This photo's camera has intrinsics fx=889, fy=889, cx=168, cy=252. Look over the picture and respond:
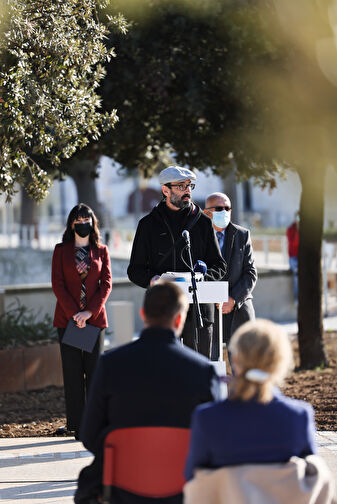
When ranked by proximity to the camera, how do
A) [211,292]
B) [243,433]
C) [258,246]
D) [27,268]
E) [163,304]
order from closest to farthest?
[243,433], [163,304], [211,292], [27,268], [258,246]

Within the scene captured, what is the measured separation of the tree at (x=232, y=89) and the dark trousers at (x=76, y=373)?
11.4ft

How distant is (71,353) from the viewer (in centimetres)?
691

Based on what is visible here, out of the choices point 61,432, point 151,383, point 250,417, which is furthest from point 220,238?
point 250,417

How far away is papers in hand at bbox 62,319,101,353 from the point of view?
6758 mm

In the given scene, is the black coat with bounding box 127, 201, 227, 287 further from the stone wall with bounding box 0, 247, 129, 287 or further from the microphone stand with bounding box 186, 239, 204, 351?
the stone wall with bounding box 0, 247, 129, 287

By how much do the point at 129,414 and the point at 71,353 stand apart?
11.7ft

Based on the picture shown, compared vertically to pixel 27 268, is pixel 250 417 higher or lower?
lower

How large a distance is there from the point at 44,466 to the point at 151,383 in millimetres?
3039

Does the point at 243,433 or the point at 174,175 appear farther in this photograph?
the point at 174,175

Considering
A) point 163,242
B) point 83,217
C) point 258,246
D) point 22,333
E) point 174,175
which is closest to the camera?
point 174,175

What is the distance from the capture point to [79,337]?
6773mm

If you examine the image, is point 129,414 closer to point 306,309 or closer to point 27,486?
point 27,486

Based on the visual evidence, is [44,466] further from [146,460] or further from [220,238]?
[146,460]

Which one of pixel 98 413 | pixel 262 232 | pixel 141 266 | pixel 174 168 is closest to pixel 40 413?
pixel 141 266
